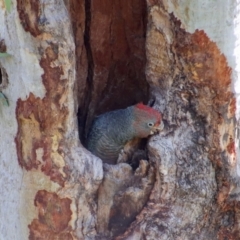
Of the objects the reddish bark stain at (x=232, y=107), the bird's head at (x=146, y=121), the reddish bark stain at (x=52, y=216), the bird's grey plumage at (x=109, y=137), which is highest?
the reddish bark stain at (x=232, y=107)

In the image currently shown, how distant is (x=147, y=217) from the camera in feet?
6.04

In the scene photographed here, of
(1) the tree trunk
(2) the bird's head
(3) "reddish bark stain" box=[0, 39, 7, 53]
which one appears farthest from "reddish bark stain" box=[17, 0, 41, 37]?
(2) the bird's head

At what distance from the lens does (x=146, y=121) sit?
1.84 m

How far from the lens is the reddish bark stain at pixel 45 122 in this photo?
1.64 meters

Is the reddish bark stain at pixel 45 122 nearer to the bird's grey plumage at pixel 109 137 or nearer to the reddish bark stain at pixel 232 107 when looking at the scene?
the bird's grey plumage at pixel 109 137

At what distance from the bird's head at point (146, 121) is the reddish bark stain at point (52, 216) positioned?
0.37 metres

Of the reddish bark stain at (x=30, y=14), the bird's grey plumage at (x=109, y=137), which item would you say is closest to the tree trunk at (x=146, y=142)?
the reddish bark stain at (x=30, y=14)

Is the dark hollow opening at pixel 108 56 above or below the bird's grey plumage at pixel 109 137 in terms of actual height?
above

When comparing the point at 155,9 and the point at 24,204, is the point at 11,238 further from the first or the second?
the point at 155,9

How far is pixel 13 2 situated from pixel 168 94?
0.60 meters

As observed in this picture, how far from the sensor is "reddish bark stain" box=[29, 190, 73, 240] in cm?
176

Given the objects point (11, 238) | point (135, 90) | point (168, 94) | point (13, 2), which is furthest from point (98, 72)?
point (11, 238)

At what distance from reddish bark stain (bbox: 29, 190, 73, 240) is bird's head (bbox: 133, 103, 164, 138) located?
37 cm

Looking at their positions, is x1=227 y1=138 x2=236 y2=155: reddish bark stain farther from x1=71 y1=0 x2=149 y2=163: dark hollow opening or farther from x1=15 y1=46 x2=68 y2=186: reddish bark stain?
x1=15 y1=46 x2=68 y2=186: reddish bark stain
